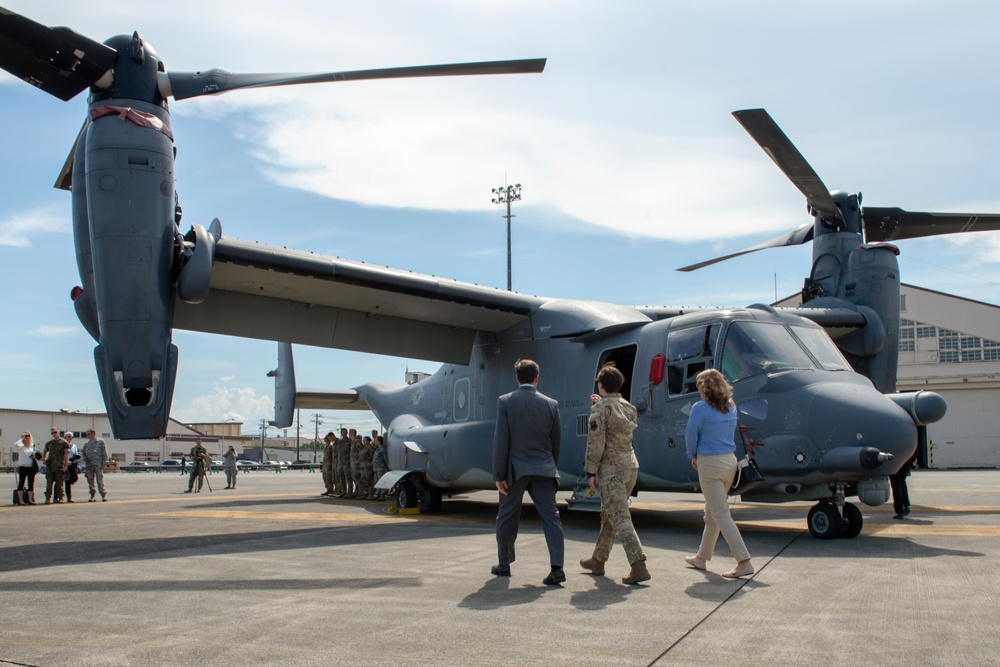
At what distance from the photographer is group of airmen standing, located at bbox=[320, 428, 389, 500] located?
1739 centimetres

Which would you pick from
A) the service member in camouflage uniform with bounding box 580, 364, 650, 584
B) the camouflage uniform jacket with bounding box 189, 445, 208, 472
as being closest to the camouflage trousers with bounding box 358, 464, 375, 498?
the camouflage uniform jacket with bounding box 189, 445, 208, 472

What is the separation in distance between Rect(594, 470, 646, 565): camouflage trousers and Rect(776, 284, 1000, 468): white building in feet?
138

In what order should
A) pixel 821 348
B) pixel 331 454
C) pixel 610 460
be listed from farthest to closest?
pixel 331 454
pixel 821 348
pixel 610 460

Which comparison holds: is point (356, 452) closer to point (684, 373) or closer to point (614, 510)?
point (684, 373)

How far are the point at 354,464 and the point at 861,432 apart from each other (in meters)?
12.2

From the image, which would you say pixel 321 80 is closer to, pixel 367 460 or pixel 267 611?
pixel 267 611

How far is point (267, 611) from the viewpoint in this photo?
501cm

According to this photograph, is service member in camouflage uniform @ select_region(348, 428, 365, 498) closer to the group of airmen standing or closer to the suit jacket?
the group of airmen standing

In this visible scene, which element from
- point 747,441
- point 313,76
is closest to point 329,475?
point 313,76

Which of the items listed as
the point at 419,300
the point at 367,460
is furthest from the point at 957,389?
the point at 419,300

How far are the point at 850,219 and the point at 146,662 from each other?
15243 millimetres

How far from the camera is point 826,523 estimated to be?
343 inches

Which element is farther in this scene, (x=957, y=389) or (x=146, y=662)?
(x=957, y=389)

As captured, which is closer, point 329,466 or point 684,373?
point 684,373
